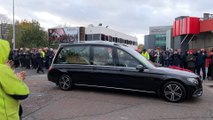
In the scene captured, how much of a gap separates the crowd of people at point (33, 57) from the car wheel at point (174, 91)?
11866mm

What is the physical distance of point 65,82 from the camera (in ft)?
34.5

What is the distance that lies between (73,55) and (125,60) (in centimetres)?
192

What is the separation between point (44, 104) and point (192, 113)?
12.3ft

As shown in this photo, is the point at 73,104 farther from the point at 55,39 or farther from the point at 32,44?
the point at 32,44

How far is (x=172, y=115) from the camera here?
7445 millimetres

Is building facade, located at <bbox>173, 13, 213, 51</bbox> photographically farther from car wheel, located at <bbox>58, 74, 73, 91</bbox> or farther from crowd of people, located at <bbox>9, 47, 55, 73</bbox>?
car wheel, located at <bbox>58, 74, 73, 91</bbox>

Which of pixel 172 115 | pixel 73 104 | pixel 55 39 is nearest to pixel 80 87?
pixel 73 104

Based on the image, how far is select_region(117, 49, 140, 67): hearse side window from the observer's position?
9.55 meters

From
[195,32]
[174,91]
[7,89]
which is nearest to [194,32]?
[195,32]

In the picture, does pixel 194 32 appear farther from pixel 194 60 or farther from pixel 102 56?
pixel 102 56

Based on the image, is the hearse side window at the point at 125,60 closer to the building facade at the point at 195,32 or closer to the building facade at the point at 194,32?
the building facade at the point at 194,32

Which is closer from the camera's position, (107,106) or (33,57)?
(107,106)

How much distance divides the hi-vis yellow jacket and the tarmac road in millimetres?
3893

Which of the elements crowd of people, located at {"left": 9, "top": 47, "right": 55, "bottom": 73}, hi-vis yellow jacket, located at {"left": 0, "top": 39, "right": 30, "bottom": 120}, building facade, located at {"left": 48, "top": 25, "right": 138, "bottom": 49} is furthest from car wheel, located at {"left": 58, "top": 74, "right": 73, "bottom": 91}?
building facade, located at {"left": 48, "top": 25, "right": 138, "bottom": 49}
